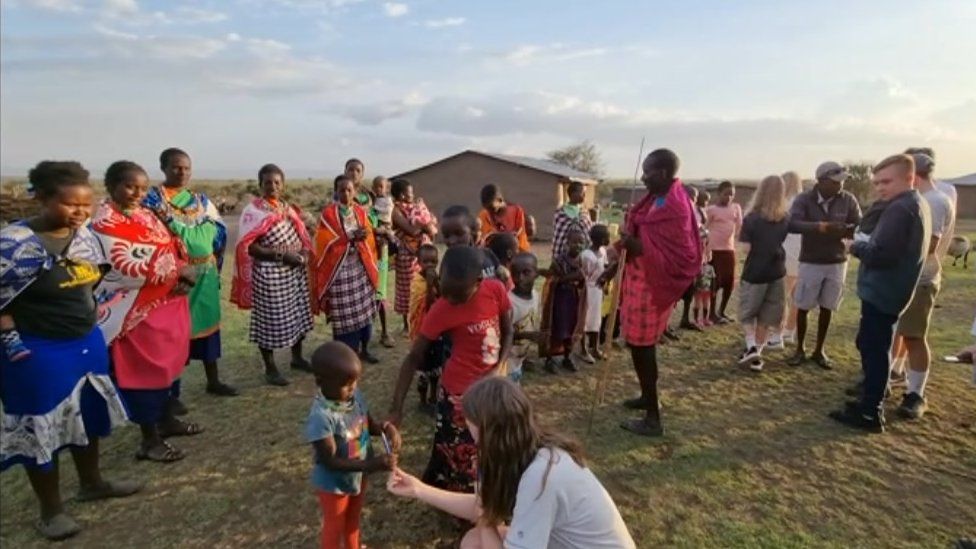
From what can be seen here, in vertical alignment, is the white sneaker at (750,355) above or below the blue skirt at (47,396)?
below

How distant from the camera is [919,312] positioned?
174 inches

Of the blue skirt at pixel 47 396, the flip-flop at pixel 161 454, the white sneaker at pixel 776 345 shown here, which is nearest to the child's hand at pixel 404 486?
the blue skirt at pixel 47 396

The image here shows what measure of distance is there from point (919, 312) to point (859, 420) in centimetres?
97

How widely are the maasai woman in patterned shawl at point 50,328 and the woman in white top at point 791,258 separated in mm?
5737

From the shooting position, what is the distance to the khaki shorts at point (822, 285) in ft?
17.6

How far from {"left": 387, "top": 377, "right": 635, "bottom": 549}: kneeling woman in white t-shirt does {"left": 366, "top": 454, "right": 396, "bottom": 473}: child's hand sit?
1.67ft

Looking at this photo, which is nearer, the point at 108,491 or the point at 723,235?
the point at 108,491

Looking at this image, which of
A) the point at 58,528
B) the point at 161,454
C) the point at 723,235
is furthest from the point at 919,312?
the point at 58,528

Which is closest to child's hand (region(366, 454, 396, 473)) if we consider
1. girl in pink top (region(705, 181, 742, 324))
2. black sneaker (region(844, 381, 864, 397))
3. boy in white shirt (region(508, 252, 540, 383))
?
boy in white shirt (region(508, 252, 540, 383))

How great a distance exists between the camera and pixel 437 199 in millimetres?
21391

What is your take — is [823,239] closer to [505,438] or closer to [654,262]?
[654,262]

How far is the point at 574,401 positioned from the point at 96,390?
326 cm

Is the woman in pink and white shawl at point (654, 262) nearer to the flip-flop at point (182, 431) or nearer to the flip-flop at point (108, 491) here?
the flip-flop at point (182, 431)

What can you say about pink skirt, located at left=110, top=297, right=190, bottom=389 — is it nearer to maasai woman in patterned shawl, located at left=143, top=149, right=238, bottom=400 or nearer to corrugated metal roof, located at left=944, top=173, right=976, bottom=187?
maasai woman in patterned shawl, located at left=143, top=149, right=238, bottom=400
